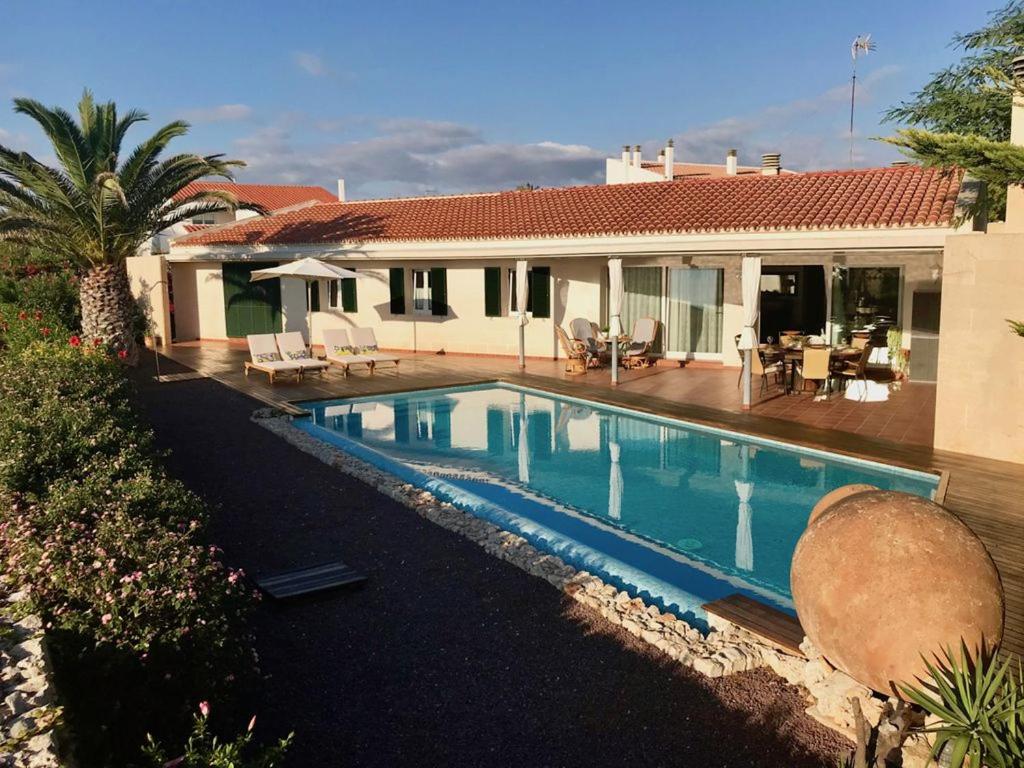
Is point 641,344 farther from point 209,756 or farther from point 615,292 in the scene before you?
point 209,756

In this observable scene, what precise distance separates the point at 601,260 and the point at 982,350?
10.8m

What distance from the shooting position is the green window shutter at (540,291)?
66.3ft

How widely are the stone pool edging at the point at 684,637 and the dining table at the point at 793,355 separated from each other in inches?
352

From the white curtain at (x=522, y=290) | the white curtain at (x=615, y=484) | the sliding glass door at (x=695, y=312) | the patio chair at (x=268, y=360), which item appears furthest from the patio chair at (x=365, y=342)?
the white curtain at (x=615, y=484)

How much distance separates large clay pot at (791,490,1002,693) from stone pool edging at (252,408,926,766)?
259mm

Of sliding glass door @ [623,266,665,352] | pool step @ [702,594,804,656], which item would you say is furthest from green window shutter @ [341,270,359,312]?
pool step @ [702,594,804,656]

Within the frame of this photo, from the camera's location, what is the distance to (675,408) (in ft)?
44.8

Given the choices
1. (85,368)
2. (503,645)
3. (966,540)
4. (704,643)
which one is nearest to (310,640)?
(503,645)

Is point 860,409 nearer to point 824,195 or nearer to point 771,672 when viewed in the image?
point 824,195

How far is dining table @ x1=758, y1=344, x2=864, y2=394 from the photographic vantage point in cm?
1441

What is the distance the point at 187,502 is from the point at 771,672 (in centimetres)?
417

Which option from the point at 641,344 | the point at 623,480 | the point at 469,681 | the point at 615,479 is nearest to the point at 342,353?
the point at 641,344

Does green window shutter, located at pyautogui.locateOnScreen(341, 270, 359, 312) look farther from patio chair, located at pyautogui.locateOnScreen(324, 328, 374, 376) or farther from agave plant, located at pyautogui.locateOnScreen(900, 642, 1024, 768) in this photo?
agave plant, located at pyautogui.locateOnScreen(900, 642, 1024, 768)

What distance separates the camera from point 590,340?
751 inches
